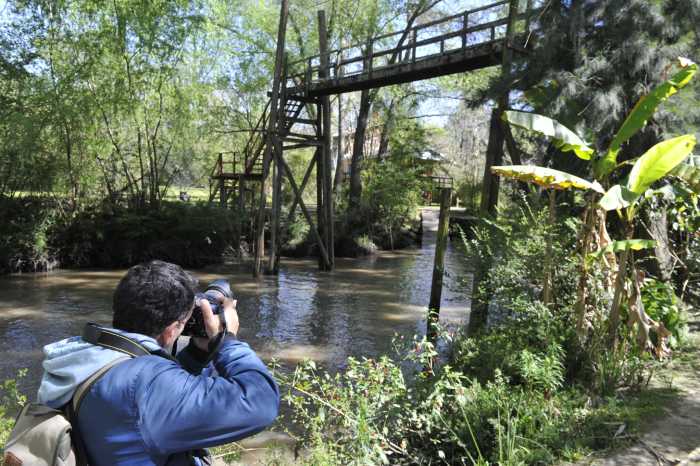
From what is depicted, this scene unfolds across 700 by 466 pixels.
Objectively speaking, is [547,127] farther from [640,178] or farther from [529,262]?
[529,262]

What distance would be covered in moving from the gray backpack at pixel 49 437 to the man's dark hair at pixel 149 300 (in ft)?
0.56

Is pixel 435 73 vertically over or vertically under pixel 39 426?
over

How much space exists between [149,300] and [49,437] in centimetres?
40

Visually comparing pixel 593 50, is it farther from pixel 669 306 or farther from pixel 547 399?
pixel 547 399

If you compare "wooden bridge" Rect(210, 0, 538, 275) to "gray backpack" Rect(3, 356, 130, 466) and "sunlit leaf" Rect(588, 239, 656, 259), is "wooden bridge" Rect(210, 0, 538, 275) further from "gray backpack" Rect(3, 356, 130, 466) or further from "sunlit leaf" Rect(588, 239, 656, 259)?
"gray backpack" Rect(3, 356, 130, 466)

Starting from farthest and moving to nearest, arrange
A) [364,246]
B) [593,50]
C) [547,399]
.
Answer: [364,246] < [593,50] < [547,399]

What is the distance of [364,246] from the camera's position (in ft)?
60.7

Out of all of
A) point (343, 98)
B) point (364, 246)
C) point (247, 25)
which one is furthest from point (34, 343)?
point (343, 98)

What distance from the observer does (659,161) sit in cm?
432

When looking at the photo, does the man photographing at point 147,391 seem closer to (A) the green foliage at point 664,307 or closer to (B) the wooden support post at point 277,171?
(A) the green foliage at point 664,307

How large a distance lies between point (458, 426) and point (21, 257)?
1327 centimetres

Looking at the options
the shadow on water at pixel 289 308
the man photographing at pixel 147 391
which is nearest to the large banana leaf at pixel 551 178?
the shadow on water at pixel 289 308

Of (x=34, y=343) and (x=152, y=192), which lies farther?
(x=152, y=192)

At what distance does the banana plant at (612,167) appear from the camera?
169 inches
